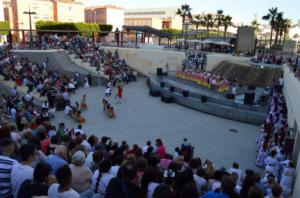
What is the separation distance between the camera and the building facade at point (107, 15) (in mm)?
91562

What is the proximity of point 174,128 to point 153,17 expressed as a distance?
380 feet

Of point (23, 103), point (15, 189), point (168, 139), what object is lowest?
point (168, 139)

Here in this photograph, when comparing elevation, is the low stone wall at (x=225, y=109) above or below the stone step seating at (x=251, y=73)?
below

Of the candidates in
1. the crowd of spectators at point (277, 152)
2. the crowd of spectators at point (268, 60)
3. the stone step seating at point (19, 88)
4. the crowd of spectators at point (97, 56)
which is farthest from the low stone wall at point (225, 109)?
the crowd of spectators at point (268, 60)

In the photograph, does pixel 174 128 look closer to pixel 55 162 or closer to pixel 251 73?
pixel 55 162

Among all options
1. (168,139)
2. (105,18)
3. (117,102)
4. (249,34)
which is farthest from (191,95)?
(105,18)

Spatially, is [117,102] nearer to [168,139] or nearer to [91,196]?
[168,139]

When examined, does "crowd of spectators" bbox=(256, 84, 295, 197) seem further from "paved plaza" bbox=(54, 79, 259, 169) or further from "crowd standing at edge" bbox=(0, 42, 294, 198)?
"crowd standing at edge" bbox=(0, 42, 294, 198)

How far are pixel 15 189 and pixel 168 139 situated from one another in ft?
35.8

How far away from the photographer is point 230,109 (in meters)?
18.7

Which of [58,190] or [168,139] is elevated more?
[58,190]

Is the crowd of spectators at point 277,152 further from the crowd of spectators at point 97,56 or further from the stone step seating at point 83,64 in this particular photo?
the stone step seating at point 83,64

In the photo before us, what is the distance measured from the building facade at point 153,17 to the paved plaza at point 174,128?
79.1 m

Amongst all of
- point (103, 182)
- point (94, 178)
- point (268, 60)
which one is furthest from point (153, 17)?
point (103, 182)
